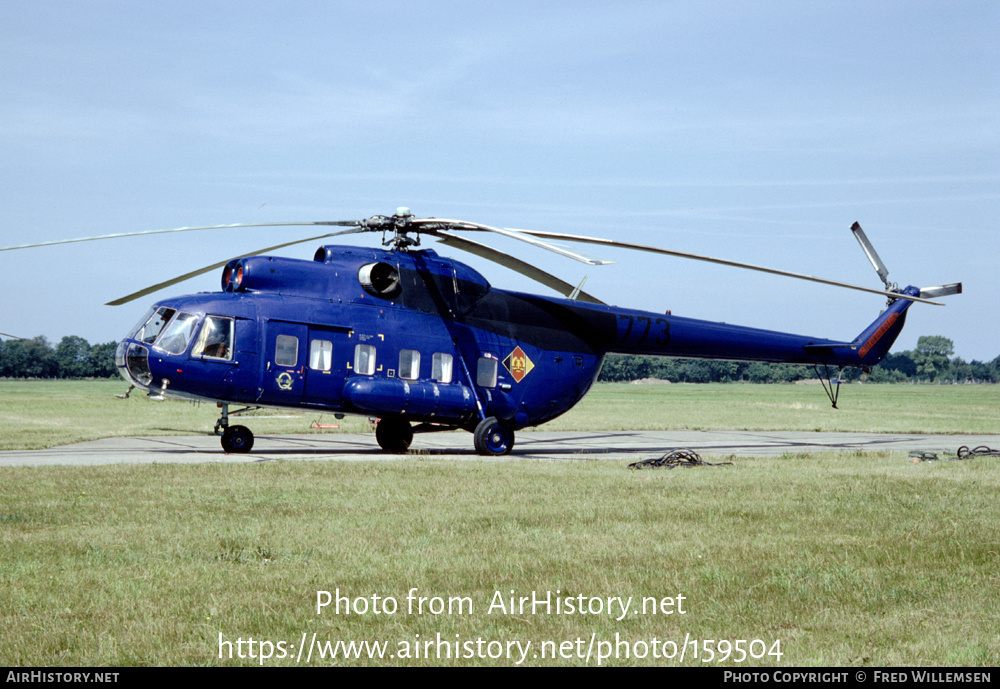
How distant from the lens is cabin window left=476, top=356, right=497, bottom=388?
21.1m

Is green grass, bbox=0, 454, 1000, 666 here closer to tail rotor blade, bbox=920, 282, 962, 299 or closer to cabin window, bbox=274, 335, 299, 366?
cabin window, bbox=274, 335, 299, 366

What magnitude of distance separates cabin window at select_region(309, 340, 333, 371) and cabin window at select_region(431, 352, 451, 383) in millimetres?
2445

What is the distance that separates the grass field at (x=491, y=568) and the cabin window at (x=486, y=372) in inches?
238

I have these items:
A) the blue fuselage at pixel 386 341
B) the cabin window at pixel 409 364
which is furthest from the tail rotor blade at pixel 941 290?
the cabin window at pixel 409 364

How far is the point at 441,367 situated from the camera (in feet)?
A: 67.5

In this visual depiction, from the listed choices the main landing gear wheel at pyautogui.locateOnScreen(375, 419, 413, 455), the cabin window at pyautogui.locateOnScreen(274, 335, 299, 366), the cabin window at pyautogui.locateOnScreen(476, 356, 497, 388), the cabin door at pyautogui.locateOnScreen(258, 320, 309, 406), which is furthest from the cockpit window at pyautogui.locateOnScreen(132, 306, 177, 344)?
the cabin window at pyautogui.locateOnScreen(476, 356, 497, 388)

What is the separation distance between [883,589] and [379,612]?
422 centimetres

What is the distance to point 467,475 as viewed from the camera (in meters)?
15.4

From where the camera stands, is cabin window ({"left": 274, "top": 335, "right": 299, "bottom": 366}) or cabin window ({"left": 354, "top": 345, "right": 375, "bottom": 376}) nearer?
cabin window ({"left": 274, "top": 335, "right": 299, "bottom": 366})

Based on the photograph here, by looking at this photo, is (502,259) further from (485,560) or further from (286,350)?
(485,560)

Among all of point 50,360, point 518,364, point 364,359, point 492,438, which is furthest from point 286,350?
point 50,360

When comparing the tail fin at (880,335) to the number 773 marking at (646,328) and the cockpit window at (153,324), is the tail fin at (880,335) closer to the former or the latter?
the number 773 marking at (646,328)

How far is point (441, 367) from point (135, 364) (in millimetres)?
6570
